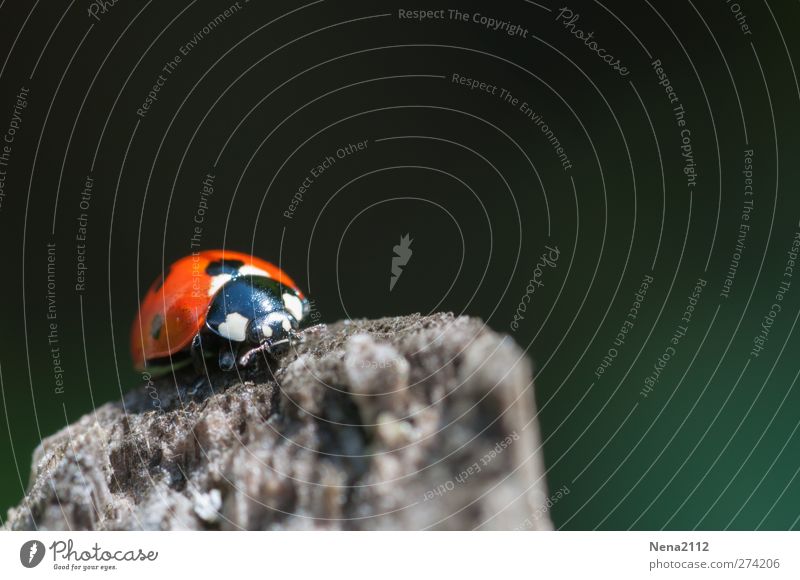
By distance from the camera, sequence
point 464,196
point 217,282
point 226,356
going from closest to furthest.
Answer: point 226,356
point 217,282
point 464,196

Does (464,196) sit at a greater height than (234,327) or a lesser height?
greater

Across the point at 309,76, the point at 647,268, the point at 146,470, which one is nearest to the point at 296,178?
the point at 309,76

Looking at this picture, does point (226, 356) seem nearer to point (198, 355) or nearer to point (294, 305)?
point (198, 355)

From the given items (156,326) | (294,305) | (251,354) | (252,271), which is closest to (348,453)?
(251,354)

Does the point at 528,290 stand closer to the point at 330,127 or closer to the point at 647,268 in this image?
the point at 647,268

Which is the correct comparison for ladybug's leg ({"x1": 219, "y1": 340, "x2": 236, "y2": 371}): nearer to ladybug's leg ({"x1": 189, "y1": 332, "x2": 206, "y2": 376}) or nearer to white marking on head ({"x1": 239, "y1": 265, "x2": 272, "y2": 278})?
ladybug's leg ({"x1": 189, "y1": 332, "x2": 206, "y2": 376})
